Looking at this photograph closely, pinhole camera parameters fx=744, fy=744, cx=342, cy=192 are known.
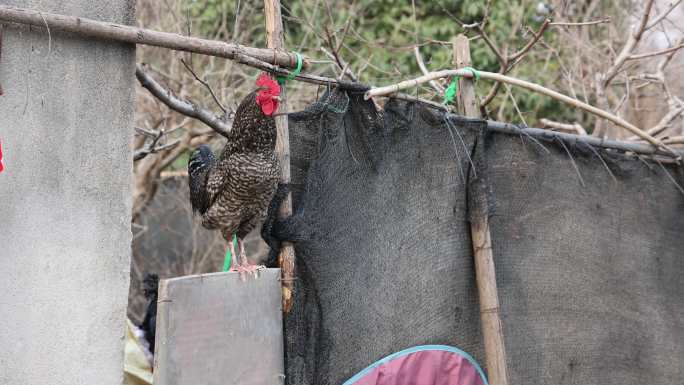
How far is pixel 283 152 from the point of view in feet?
9.23

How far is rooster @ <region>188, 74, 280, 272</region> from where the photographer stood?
106 inches

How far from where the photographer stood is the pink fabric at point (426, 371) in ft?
9.78

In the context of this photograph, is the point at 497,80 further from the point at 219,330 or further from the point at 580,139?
the point at 219,330

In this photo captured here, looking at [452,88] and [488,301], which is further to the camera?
[452,88]

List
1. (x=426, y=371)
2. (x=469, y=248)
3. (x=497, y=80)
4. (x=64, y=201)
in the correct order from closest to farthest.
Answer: (x=64, y=201) < (x=426, y=371) < (x=469, y=248) < (x=497, y=80)

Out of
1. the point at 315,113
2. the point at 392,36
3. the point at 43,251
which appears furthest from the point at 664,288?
the point at 392,36

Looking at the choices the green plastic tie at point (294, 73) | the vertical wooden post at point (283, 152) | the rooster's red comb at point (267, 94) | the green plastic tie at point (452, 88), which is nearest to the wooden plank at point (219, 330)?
the vertical wooden post at point (283, 152)

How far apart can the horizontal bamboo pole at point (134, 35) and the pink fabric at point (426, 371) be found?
49.4 inches

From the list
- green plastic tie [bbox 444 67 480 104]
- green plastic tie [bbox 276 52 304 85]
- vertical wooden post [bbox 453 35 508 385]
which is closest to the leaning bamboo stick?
green plastic tie [bbox 444 67 480 104]

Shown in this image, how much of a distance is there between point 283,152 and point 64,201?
80 centimetres

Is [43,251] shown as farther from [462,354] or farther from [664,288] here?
[664,288]

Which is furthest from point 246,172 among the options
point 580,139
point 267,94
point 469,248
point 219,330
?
point 580,139

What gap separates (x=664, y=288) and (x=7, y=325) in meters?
3.38

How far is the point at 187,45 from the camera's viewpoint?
8.62 feet
